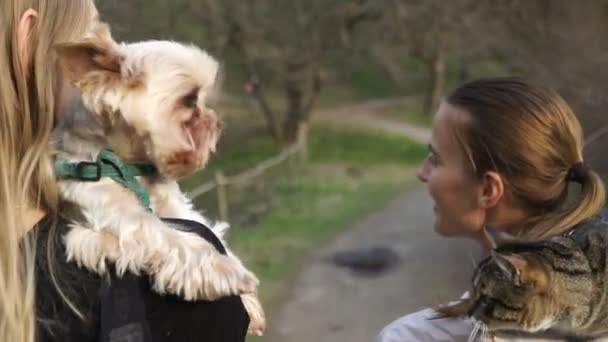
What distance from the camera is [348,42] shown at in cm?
2548

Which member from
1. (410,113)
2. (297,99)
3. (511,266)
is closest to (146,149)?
(511,266)

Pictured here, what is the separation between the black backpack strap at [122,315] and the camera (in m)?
1.87

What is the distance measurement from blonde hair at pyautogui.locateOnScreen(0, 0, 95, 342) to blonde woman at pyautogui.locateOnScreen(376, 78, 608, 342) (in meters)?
0.99

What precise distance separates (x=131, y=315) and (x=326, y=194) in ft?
51.6

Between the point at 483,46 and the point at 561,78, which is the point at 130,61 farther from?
the point at 483,46

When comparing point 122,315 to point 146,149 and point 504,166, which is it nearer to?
point 146,149

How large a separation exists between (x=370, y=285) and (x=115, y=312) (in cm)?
948

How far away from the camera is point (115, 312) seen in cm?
188

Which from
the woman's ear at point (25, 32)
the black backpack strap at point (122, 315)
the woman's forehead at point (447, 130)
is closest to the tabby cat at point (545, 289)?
the woman's forehead at point (447, 130)

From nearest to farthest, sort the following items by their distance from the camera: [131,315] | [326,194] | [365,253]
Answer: [131,315] → [365,253] → [326,194]

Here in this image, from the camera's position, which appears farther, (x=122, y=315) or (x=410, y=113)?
(x=410, y=113)

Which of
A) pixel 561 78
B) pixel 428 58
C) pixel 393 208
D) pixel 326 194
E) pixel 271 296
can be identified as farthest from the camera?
pixel 428 58

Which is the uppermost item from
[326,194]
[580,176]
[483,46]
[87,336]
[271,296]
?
[580,176]

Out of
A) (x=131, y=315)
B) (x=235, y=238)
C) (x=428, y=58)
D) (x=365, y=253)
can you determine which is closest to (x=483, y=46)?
(x=365, y=253)
